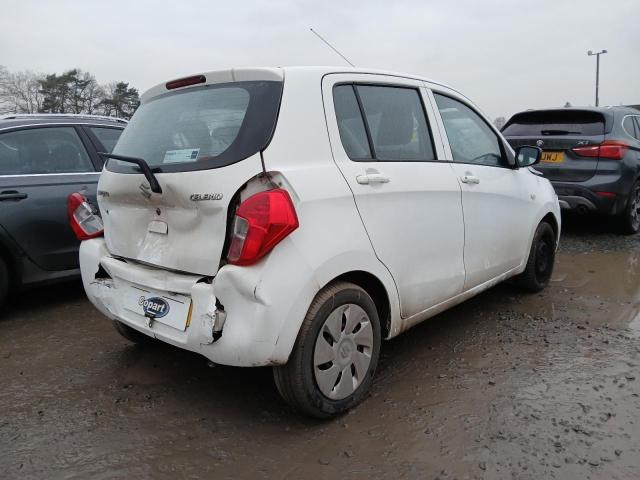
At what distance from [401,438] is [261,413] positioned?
0.73 m

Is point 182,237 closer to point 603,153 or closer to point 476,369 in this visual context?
point 476,369

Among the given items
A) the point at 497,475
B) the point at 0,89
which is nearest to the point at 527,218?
the point at 497,475

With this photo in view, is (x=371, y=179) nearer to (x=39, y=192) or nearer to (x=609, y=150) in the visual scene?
(x=39, y=192)

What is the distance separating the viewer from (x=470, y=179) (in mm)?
3307

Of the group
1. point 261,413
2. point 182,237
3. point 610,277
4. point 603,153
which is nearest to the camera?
point 182,237

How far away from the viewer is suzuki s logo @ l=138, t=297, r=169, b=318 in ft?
→ 7.89

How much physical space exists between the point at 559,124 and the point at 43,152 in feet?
19.5

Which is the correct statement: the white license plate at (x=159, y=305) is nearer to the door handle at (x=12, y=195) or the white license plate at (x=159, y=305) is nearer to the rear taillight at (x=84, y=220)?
the rear taillight at (x=84, y=220)

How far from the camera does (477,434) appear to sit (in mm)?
2383

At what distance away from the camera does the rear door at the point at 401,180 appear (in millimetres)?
2568

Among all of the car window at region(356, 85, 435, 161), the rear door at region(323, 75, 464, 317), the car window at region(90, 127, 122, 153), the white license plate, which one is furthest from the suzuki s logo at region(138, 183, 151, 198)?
the car window at region(90, 127, 122, 153)

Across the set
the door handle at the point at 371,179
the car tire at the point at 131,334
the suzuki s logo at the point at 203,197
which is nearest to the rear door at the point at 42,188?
the car tire at the point at 131,334

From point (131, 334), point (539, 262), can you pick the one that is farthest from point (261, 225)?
point (539, 262)

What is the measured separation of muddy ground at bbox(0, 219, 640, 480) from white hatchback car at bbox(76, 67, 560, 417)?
0.27m
